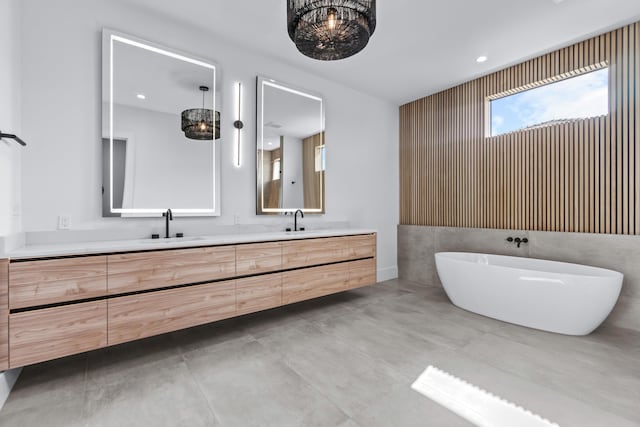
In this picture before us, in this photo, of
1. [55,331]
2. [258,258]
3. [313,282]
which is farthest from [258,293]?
[55,331]

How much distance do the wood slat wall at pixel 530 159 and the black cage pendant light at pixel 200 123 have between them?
10.1 feet

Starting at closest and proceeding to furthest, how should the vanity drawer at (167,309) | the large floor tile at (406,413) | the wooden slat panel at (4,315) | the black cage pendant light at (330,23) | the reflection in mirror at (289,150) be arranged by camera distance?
the large floor tile at (406,413)
the wooden slat panel at (4,315)
the black cage pendant light at (330,23)
the vanity drawer at (167,309)
the reflection in mirror at (289,150)

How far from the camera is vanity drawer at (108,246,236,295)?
6.43 ft

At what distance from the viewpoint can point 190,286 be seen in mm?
2246

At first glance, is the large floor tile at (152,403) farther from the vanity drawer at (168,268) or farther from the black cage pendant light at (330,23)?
the black cage pendant light at (330,23)

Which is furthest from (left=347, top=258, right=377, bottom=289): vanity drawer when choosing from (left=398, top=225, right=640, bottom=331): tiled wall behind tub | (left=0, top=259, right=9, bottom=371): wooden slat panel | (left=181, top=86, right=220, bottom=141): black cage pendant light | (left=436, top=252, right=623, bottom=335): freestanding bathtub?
(left=0, top=259, right=9, bottom=371): wooden slat panel

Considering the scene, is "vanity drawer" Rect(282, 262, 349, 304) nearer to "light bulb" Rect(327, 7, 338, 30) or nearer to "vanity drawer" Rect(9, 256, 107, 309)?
"vanity drawer" Rect(9, 256, 107, 309)

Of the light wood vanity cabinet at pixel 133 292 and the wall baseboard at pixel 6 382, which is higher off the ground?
the light wood vanity cabinet at pixel 133 292

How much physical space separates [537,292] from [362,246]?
1.72 m

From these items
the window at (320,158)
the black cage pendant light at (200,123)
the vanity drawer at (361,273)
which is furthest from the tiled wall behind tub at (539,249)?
the black cage pendant light at (200,123)

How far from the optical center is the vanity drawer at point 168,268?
196cm

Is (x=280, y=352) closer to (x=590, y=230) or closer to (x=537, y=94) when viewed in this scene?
(x=590, y=230)

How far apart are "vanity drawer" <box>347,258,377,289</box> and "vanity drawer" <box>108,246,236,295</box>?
1.46 meters

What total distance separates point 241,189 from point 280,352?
1684 millimetres
